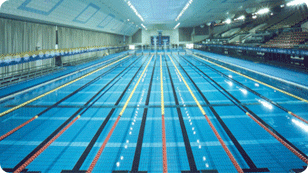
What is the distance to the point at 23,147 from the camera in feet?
13.5

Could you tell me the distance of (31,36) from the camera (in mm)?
12695

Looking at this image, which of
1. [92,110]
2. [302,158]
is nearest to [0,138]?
[92,110]

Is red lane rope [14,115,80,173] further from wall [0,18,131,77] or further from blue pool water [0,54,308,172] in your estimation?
wall [0,18,131,77]

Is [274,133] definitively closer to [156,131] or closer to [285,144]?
[285,144]

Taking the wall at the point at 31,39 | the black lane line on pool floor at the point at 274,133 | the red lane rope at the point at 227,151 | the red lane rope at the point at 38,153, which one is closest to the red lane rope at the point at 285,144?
the black lane line on pool floor at the point at 274,133

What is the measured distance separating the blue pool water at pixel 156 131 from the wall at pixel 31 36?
4.76 metres

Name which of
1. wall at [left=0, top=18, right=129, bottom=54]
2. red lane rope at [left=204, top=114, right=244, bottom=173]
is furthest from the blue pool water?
wall at [left=0, top=18, right=129, bottom=54]

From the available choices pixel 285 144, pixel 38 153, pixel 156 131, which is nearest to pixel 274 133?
pixel 285 144

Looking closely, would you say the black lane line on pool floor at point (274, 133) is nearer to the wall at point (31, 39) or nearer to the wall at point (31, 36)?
the wall at point (31, 39)

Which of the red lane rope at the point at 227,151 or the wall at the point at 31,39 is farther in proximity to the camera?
the wall at the point at 31,39

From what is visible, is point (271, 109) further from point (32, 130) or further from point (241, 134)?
point (32, 130)

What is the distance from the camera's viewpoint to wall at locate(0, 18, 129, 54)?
34.6ft

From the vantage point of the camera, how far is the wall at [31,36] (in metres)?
10.6

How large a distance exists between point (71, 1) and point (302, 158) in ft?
46.9
